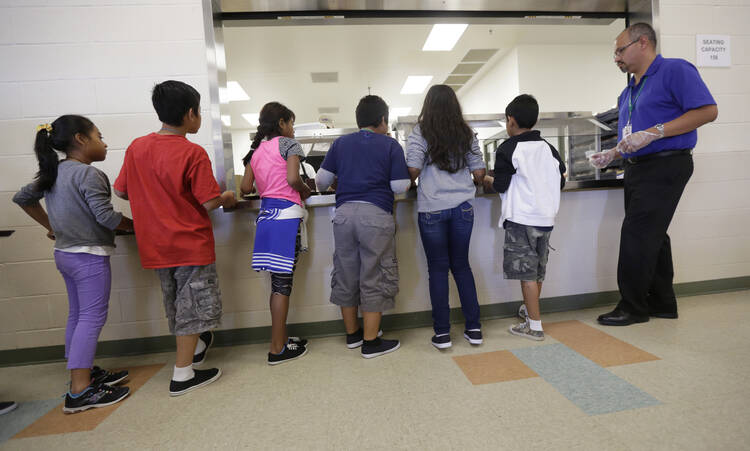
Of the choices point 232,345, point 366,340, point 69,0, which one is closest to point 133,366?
point 232,345

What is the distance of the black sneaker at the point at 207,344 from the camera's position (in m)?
1.94

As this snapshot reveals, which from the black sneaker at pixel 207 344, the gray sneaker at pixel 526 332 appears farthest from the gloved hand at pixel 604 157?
the black sneaker at pixel 207 344

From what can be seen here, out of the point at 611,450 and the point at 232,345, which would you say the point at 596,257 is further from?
the point at 232,345

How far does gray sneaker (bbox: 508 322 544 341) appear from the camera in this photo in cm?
195

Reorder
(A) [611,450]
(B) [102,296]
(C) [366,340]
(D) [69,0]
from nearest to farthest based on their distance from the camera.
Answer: (A) [611,450] < (B) [102,296] < (C) [366,340] < (D) [69,0]

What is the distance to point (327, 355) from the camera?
1.94 metres

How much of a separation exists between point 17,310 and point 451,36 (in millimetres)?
5262

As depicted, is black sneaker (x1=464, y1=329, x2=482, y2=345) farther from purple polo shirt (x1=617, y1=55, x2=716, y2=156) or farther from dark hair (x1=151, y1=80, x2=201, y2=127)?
dark hair (x1=151, y1=80, x2=201, y2=127)

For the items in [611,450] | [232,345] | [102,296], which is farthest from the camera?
[232,345]

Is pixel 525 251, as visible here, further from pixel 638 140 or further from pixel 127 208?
pixel 127 208

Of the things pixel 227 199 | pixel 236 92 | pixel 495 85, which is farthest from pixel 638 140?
pixel 236 92

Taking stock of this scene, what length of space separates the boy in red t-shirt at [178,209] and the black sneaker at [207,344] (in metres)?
0.30

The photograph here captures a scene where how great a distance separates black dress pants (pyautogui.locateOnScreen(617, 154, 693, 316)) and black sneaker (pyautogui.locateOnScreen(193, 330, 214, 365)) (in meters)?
2.46

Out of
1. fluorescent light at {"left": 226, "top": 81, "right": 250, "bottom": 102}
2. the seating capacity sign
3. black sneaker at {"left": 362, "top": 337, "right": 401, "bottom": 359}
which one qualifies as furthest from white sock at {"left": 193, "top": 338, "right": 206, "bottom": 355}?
fluorescent light at {"left": 226, "top": 81, "right": 250, "bottom": 102}
